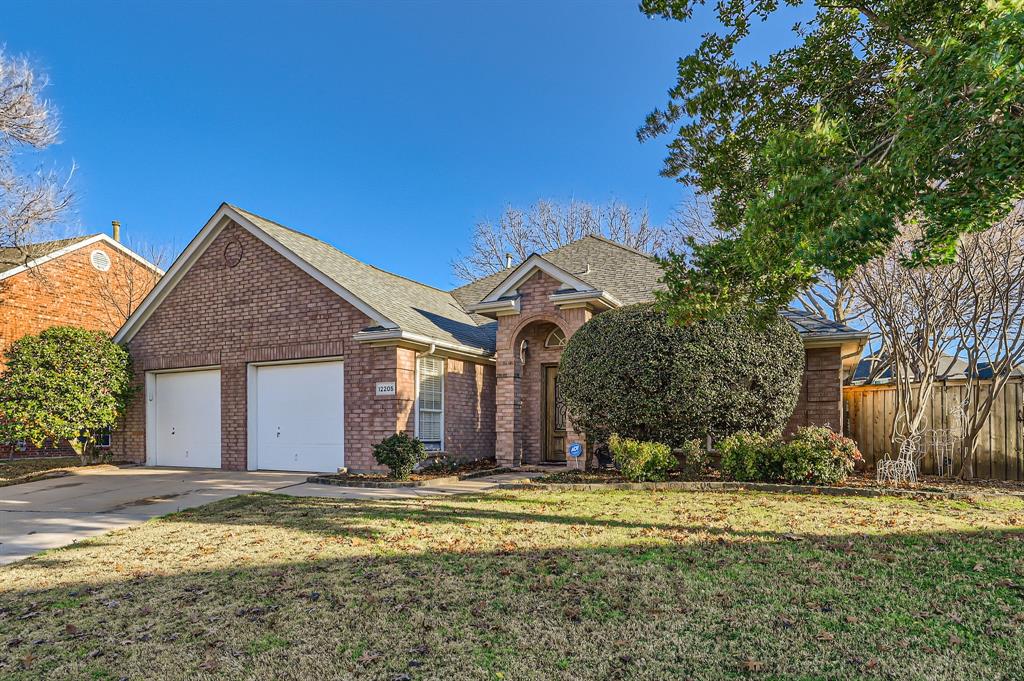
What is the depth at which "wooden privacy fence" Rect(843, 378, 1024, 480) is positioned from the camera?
11.3 meters

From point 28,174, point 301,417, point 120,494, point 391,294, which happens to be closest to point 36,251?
point 28,174

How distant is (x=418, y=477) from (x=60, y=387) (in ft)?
29.2

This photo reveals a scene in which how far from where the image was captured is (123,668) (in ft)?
11.2

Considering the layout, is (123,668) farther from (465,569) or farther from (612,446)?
(612,446)

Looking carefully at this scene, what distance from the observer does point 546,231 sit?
1241 inches

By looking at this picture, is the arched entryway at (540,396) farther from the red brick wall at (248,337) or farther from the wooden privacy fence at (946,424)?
the wooden privacy fence at (946,424)

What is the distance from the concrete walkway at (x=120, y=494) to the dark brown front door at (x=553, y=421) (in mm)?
1992

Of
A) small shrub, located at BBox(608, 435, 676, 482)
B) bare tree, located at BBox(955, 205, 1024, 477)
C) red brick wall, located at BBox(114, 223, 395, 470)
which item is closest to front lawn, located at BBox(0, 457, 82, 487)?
red brick wall, located at BBox(114, 223, 395, 470)

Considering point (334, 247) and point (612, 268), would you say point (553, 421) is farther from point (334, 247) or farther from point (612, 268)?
point (334, 247)

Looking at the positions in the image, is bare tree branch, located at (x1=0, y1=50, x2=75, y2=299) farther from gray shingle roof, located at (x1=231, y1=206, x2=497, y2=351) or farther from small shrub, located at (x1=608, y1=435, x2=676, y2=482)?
small shrub, located at (x1=608, y1=435, x2=676, y2=482)

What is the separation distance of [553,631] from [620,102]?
1485 centimetres

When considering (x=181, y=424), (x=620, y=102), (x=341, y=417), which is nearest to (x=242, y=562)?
(x=341, y=417)

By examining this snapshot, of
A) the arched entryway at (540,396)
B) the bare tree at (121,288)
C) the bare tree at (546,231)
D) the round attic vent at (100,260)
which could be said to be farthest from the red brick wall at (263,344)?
the bare tree at (546,231)

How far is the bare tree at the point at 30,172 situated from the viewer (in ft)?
39.4
